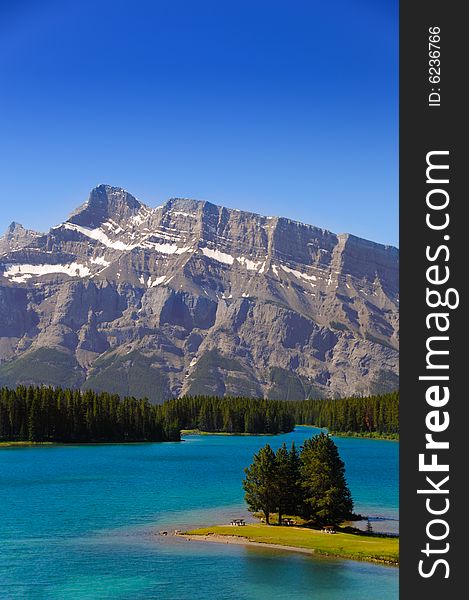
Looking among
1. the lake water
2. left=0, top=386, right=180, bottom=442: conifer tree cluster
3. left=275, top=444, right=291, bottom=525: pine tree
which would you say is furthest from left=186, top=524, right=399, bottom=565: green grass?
left=0, top=386, right=180, bottom=442: conifer tree cluster

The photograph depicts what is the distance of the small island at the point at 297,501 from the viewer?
2687 inches

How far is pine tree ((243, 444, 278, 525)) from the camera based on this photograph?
74312 millimetres

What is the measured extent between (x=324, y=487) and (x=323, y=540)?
8659 mm

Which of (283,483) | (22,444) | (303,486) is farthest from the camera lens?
(22,444)

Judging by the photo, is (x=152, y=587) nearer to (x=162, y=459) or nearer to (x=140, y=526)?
(x=140, y=526)

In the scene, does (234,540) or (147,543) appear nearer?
(147,543)

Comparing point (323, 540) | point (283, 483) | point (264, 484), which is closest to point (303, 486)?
point (283, 483)

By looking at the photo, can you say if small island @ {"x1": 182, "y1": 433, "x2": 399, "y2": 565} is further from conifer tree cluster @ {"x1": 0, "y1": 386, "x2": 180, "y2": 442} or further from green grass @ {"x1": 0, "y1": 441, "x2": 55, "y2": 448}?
conifer tree cluster @ {"x1": 0, "y1": 386, "x2": 180, "y2": 442}

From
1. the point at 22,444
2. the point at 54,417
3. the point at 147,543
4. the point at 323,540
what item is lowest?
the point at 147,543

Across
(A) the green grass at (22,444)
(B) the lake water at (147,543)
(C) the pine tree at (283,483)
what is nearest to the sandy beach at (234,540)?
(B) the lake water at (147,543)

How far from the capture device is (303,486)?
74.1 meters

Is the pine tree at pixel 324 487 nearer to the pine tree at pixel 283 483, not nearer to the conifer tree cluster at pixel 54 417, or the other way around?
the pine tree at pixel 283 483

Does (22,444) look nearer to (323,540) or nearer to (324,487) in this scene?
(324,487)

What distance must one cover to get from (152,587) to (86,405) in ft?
465
